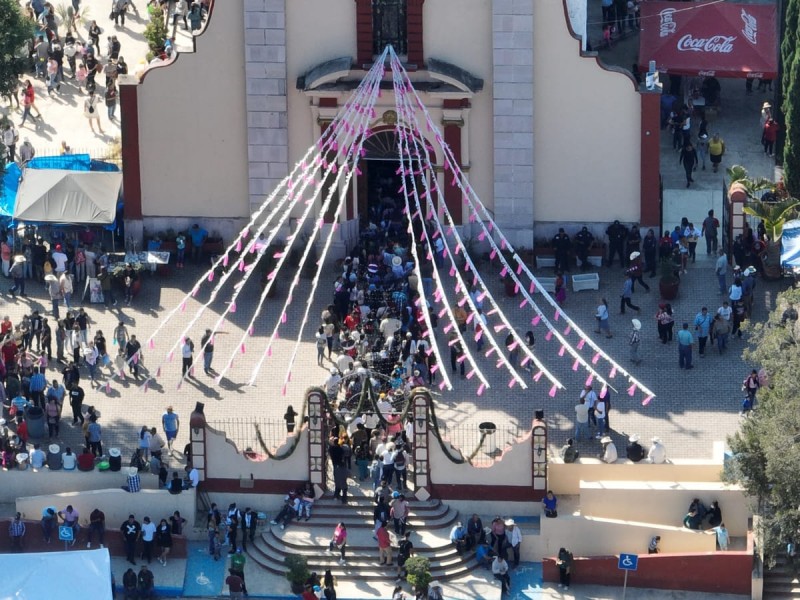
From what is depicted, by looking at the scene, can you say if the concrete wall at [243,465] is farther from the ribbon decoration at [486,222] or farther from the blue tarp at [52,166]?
the blue tarp at [52,166]

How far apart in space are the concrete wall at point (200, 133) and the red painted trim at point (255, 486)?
12.1 m

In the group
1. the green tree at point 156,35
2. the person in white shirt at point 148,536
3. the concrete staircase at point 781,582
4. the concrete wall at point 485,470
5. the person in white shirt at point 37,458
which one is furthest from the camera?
the green tree at point 156,35

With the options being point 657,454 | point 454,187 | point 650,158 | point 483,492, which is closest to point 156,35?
point 454,187

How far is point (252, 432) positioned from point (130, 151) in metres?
12.2

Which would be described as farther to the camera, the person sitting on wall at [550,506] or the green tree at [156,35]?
the green tree at [156,35]

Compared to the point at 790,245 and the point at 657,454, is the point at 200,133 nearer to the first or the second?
the point at 790,245

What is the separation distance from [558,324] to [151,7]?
757 inches

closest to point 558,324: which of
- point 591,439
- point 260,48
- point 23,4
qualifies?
point 591,439

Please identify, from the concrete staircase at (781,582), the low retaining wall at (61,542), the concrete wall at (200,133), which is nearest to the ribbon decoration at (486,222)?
the concrete wall at (200,133)

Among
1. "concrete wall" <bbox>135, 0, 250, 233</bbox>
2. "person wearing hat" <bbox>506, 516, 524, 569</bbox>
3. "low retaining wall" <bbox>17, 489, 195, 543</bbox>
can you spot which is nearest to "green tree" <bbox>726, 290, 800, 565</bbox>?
"person wearing hat" <bbox>506, 516, 524, 569</bbox>

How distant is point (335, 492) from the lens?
77.9 metres

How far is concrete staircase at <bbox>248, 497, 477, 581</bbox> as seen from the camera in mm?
Answer: 76438

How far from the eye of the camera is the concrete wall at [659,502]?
252 ft

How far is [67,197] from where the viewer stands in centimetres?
8788
